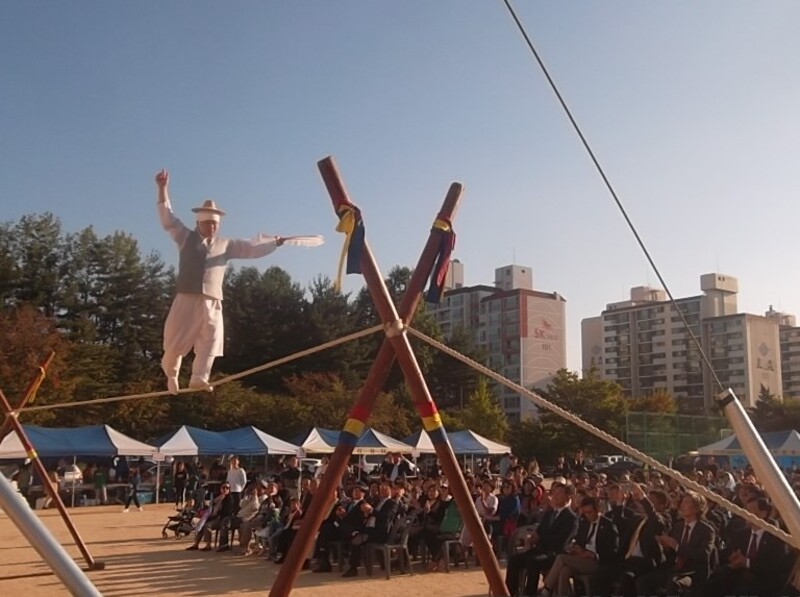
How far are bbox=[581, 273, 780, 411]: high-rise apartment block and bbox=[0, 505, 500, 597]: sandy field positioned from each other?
3208 inches

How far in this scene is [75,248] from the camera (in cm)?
4619

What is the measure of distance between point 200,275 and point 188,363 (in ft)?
99.9

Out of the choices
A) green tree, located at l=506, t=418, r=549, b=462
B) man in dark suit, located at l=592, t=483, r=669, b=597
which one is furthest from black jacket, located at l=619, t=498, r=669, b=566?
green tree, located at l=506, t=418, r=549, b=462

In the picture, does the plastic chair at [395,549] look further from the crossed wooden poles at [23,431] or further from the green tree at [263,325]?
the green tree at [263,325]

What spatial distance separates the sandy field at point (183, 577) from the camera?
10.3 m

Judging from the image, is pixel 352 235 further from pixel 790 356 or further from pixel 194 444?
pixel 790 356

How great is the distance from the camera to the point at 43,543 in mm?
1653

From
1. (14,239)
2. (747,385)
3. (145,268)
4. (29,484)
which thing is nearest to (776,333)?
(747,385)

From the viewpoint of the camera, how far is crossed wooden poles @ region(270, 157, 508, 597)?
4.20 m

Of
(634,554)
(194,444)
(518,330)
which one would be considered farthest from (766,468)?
(518,330)

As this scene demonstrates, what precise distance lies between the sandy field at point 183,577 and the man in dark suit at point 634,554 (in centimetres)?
226

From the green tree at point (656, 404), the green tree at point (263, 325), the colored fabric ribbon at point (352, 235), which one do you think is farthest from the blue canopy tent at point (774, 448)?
the green tree at point (656, 404)

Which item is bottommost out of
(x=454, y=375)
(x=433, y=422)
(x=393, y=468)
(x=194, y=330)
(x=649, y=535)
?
(x=393, y=468)

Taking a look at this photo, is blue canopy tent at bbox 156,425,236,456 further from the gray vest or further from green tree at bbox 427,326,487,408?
green tree at bbox 427,326,487,408
